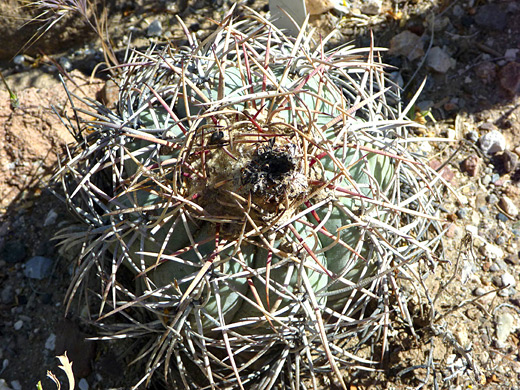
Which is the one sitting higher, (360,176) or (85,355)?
(360,176)

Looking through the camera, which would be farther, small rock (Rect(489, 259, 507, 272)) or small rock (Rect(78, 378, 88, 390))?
small rock (Rect(489, 259, 507, 272))

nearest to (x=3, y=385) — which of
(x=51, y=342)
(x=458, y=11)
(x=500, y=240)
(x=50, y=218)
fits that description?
(x=51, y=342)

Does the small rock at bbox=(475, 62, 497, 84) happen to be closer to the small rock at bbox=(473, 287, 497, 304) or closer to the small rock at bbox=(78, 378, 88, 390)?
the small rock at bbox=(473, 287, 497, 304)

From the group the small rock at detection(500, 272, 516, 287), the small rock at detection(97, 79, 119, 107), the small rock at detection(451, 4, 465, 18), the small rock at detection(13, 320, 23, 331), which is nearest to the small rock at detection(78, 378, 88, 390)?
the small rock at detection(13, 320, 23, 331)

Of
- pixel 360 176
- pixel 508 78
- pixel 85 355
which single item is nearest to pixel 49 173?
pixel 85 355

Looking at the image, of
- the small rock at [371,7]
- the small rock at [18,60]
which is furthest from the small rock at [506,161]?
the small rock at [18,60]

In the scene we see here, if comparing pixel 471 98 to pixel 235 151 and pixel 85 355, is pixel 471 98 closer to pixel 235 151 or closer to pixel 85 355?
pixel 235 151

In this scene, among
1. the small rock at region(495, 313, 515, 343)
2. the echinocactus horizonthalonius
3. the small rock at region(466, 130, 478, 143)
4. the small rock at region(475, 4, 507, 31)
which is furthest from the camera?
the small rock at region(475, 4, 507, 31)
